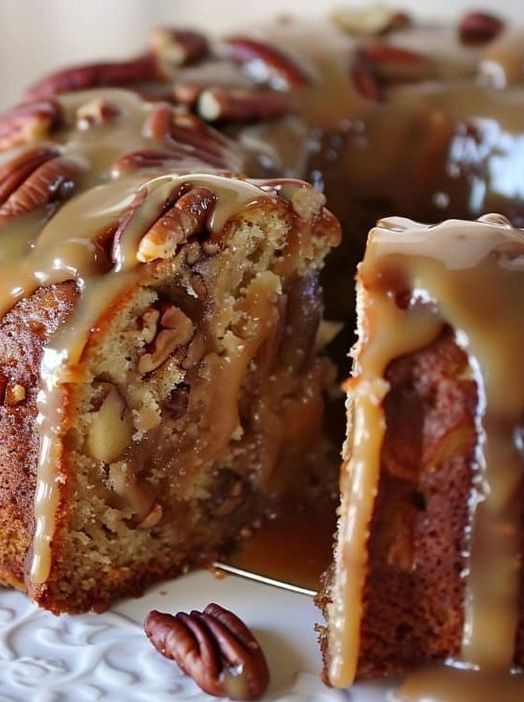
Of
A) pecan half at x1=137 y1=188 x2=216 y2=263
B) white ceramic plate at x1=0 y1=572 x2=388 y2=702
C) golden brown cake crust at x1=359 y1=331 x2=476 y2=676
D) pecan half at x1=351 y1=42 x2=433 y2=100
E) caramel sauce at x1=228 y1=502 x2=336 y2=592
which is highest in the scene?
pecan half at x1=137 y1=188 x2=216 y2=263

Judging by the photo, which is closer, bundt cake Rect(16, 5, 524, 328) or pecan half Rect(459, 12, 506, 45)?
bundt cake Rect(16, 5, 524, 328)

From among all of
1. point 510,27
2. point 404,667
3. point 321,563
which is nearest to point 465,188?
Result: point 510,27

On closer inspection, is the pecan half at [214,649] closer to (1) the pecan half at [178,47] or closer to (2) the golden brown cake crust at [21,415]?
(2) the golden brown cake crust at [21,415]

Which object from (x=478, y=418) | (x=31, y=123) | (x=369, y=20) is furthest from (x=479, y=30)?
(x=478, y=418)

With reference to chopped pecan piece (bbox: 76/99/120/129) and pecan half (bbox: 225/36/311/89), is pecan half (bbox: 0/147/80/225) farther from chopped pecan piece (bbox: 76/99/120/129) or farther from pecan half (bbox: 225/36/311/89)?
pecan half (bbox: 225/36/311/89)

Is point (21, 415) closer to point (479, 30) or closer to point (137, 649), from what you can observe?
point (137, 649)

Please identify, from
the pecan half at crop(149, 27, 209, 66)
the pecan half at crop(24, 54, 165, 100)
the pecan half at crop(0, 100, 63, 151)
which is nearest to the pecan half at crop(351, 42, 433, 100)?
the pecan half at crop(149, 27, 209, 66)

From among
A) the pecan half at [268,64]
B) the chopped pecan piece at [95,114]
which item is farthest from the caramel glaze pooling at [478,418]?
the pecan half at [268,64]
